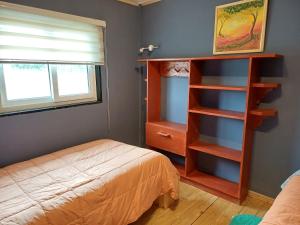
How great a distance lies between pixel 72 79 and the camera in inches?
95.9

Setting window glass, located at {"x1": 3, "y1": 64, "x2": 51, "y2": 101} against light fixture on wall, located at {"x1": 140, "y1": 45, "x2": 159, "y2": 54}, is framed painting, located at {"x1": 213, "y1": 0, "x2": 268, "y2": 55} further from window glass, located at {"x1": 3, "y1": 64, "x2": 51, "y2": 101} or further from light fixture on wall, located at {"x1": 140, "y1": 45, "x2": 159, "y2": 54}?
window glass, located at {"x1": 3, "y1": 64, "x2": 51, "y2": 101}

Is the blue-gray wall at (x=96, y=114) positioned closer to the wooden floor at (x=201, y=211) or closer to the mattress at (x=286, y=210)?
the wooden floor at (x=201, y=211)

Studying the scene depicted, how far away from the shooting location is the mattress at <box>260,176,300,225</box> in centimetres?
111

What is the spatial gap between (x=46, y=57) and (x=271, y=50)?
86.2 inches

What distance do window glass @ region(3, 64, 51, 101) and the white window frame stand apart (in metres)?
0.03

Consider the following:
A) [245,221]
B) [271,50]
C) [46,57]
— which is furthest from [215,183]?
[46,57]

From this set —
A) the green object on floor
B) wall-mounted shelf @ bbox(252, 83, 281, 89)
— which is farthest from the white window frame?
the green object on floor

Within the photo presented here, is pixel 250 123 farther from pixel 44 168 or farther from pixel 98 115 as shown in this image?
pixel 44 168

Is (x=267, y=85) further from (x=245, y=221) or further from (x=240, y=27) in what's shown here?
(x=245, y=221)

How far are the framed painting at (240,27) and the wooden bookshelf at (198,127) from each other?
14 cm

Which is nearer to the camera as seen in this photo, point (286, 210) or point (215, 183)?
point (286, 210)

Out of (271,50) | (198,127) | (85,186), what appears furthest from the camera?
(198,127)

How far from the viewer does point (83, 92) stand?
2.57 meters

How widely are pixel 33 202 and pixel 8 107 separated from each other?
3.46 ft
